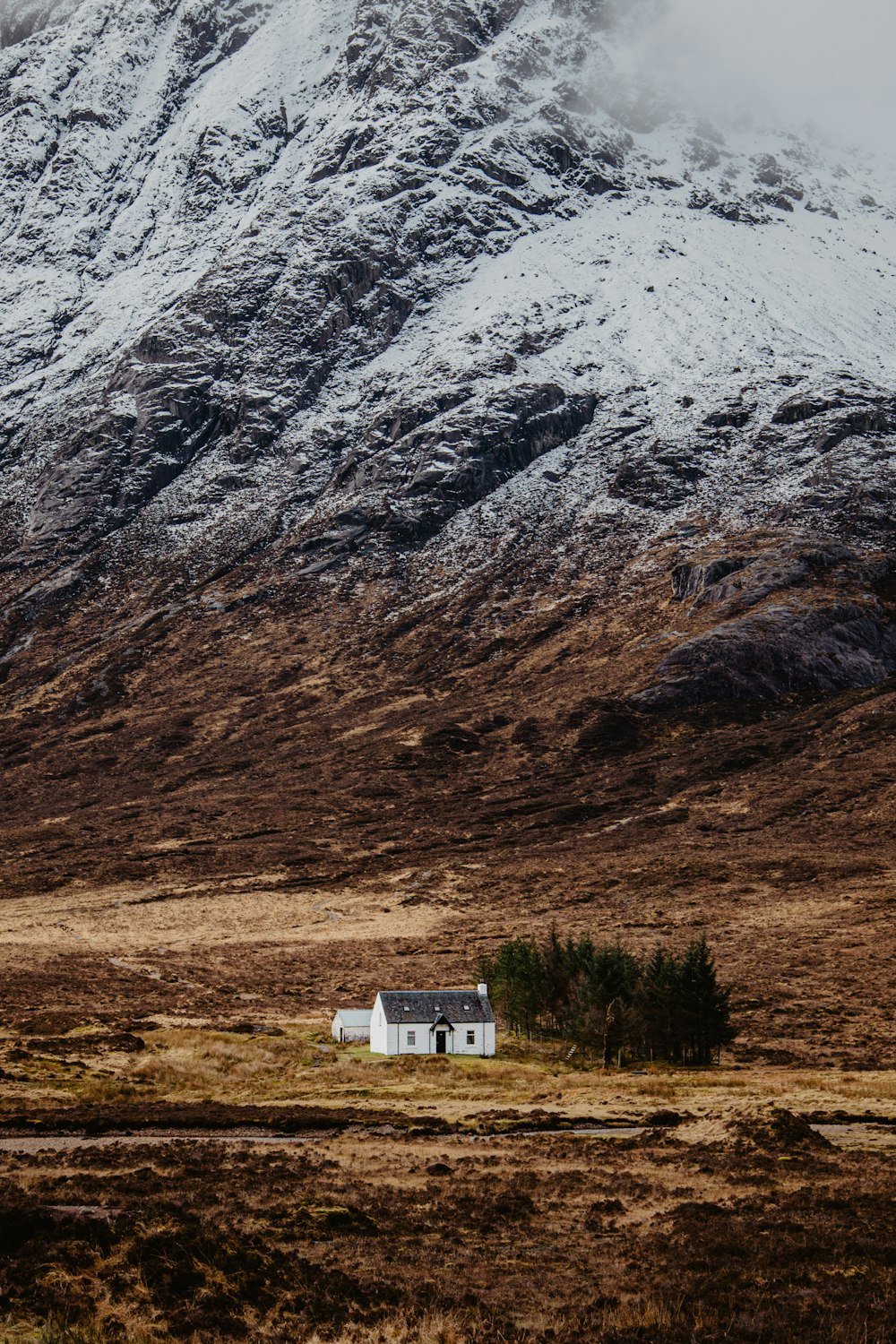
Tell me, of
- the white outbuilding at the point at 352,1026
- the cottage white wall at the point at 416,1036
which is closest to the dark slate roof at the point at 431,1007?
the cottage white wall at the point at 416,1036

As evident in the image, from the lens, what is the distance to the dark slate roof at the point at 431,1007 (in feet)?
172

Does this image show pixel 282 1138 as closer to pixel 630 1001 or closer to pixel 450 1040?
pixel 450 1040

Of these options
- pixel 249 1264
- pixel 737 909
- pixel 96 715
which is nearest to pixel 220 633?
pixel 96 715

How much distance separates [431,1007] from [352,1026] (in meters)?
5.00

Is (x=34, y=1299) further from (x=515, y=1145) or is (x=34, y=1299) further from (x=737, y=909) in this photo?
(x=737, y=909)

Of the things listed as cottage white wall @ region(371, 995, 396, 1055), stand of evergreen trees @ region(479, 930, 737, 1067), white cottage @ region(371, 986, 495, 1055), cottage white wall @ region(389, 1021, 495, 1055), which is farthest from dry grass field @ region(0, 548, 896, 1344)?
cottage white wall @ region(371, 995, 396, 1055)

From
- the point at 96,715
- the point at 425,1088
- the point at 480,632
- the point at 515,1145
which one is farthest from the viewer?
the point at 480,632

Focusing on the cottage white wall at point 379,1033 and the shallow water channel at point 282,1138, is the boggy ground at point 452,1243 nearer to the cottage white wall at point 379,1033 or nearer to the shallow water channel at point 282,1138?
the shallow water channel at point 282,1138

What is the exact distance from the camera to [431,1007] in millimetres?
53031

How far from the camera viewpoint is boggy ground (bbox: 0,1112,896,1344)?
14.8 meters

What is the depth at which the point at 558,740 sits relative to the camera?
150m

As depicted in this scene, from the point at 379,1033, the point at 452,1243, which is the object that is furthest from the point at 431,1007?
the point at 452,1243

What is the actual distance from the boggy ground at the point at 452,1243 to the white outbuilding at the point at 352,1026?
24174mm

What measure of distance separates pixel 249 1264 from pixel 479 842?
366 ft
